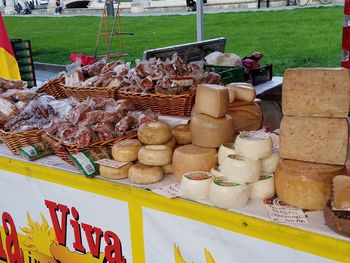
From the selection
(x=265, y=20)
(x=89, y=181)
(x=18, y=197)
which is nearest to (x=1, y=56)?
(x=18, y=197)

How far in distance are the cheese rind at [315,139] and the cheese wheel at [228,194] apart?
0.19 meters

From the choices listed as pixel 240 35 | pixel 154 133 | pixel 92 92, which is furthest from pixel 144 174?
pixel 240 35

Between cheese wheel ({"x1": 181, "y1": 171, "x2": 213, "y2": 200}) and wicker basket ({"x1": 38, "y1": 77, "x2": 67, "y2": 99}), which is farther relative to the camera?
wicker basket ({"x1": 38, "y1": 77, "x2": 67, "y2": 99})

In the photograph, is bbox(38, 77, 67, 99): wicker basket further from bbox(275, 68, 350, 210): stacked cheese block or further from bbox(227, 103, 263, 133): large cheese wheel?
bbox(275, 68, 350, 210): stacked cheese block

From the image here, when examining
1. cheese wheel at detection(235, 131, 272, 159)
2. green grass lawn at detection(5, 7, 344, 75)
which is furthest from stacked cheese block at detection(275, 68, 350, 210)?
green grass lawn at detection(5, 7, 344, 75)

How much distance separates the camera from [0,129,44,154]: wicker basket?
7.09 feet

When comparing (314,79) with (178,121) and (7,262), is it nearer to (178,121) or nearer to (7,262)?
(178,121)

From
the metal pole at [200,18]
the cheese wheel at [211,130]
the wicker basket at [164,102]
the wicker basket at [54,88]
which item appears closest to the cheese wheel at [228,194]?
the cheese wheel at [211,130]

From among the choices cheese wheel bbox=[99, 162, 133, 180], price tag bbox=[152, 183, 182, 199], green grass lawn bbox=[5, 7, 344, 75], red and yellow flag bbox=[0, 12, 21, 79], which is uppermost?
red and yellow flag bbox=[0, 12, 21, 79]

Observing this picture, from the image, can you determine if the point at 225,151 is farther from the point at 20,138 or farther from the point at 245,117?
the point at 20,138

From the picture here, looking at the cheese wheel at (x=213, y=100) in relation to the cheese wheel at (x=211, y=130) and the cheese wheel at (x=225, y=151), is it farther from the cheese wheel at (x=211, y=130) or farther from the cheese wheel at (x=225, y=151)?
the cheese wheel at (x=225, y=151)

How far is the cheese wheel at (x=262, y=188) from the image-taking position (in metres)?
1.59

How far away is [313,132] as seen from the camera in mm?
1462

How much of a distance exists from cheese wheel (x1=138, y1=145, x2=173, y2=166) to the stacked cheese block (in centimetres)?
49
